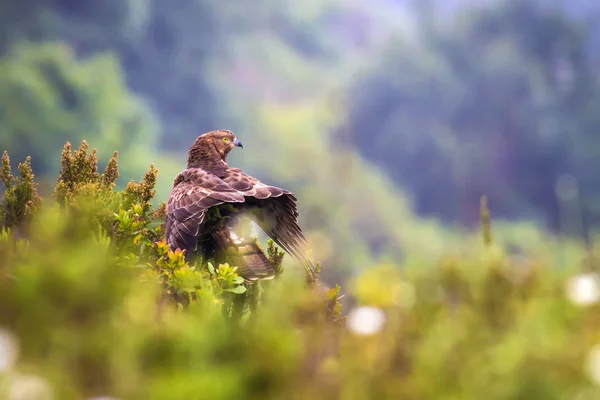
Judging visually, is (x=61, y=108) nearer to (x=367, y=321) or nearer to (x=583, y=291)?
(x=367, y=321)

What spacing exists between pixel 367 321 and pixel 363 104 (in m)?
97.6

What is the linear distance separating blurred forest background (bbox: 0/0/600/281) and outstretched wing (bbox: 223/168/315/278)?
222ft

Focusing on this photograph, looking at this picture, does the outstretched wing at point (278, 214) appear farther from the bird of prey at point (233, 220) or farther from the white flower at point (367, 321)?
the white flower at point (367, 321)

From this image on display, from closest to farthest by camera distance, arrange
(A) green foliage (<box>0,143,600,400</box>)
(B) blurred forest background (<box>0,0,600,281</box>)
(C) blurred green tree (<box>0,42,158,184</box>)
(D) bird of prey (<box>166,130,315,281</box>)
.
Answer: (A) green foliage (<box>0,143,600,400</box>)
(D) bird of prey (<box>166,130,315,281</box>)
(C) blurred green tree (<box>0,42,158,184</box>)
(B) blurred forest background (<box>0,0,600,281</box>)

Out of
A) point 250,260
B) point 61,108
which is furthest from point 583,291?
point 61,108

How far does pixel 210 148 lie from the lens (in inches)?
224

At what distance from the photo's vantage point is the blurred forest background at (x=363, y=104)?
3076 inches

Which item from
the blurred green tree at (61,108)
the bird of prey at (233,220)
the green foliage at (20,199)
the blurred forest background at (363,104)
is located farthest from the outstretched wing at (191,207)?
the blurred forest background at (363,104)

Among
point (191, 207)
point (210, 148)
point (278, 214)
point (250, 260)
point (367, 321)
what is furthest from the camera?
point (210, 148)

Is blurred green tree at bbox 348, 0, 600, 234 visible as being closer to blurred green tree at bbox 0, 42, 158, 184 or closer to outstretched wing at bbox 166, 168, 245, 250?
blurred green tree at bbox 0, 42, 158, 184

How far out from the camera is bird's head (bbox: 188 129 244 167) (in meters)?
5.61

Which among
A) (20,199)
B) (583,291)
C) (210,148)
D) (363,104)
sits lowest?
(583,291)

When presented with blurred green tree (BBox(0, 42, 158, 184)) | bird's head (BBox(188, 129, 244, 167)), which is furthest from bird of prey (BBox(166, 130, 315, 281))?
blurred green tree (BBox(0, 42, 158, 184))

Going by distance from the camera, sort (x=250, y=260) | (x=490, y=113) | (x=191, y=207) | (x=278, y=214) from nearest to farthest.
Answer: (x=250, y=260), (x=191, y=207), (x=278, y=214), (x=490, y=113)
